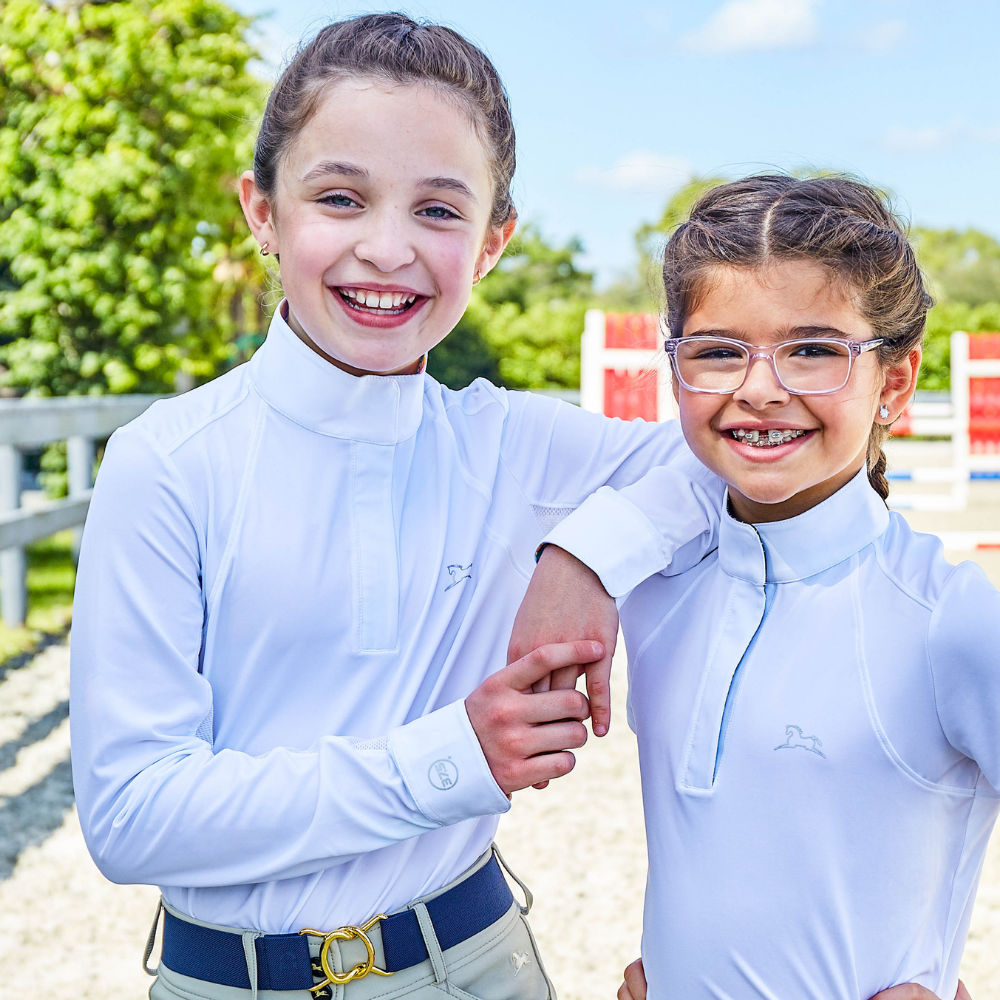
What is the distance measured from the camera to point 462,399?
62.9 inches

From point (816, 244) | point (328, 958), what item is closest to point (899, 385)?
point (816, 244)

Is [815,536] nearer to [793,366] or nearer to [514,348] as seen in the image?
[793,366]

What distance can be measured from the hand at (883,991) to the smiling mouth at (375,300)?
93 cm

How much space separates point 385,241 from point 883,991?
3.41ft

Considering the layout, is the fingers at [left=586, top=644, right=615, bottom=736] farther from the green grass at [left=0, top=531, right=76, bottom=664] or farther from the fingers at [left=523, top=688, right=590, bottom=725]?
the green grass at [left=0, top=531, right=76, bottom=664]

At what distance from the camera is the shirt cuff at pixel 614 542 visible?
1331 millimetres

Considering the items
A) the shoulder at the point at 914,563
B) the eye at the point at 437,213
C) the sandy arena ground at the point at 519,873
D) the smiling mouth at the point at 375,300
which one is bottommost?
the sandy arena ground at the point at 519,873

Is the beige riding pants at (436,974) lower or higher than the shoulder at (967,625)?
lower

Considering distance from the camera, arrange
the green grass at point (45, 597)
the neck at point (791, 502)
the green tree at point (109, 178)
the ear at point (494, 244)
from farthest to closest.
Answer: the green tree at point (109, 178) < the green grass at point (45, 597) < the ear at point (494, 244) < the neck at point (791, 502)

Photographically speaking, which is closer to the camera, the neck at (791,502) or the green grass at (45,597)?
the neck at (791,502)

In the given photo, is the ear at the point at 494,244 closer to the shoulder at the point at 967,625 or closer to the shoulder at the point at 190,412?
the shoulder at the point at 190,412

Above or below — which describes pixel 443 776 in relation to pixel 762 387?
below

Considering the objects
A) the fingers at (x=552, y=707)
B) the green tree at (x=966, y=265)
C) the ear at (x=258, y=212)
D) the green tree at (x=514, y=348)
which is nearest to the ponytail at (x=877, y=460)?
the fingers at (x=552, y=707)

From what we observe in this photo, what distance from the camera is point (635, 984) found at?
57.3 inches
